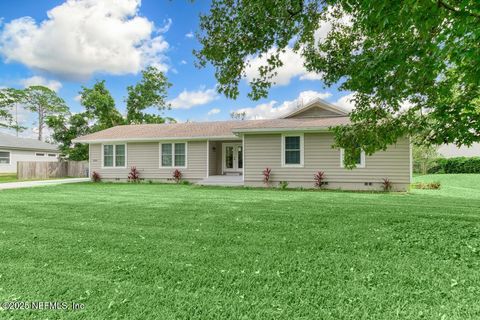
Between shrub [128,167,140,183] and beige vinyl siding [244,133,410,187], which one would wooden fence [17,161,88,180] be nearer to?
shrub [128,167,140,183]

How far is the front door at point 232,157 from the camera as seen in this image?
690 inches

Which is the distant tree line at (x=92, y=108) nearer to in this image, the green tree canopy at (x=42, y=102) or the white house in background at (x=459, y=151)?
the green tree canopy at (x=42, y=102)

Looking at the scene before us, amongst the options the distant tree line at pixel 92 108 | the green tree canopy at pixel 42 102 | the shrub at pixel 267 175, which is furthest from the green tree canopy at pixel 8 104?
the shrub at pixel 267 175

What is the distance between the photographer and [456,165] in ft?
74.8

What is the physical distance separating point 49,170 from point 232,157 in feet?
50.1

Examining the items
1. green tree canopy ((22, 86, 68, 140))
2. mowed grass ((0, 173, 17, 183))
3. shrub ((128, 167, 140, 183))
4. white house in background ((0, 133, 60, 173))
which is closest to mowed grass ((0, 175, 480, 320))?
shrub ((128, 167, 140, 183))

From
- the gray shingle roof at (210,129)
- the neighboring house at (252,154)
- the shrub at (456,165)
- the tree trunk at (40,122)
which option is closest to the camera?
the neighboring house at (252,154)

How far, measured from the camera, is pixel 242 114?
44094 mm

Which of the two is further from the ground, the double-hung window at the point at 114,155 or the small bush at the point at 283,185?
the double-hung window at the point at 114,155

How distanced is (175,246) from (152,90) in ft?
97.6

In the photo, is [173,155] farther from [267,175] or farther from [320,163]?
[320,163]

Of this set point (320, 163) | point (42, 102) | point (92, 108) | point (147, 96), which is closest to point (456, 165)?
point (320, 163)

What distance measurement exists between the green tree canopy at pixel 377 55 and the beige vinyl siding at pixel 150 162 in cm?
979

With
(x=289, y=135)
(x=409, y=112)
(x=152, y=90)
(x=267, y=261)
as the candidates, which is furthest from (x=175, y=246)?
(x=152, y=90)
